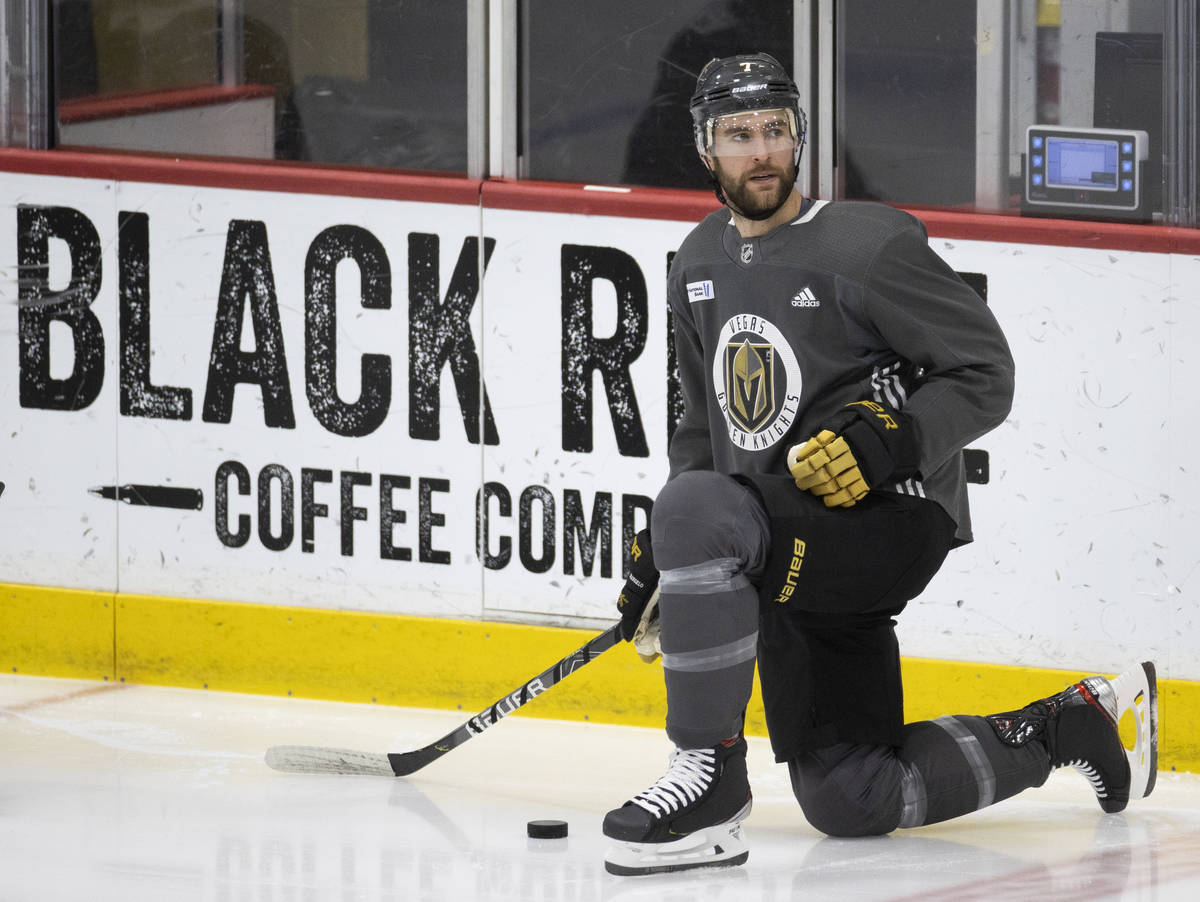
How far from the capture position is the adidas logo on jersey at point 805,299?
9.05 ft

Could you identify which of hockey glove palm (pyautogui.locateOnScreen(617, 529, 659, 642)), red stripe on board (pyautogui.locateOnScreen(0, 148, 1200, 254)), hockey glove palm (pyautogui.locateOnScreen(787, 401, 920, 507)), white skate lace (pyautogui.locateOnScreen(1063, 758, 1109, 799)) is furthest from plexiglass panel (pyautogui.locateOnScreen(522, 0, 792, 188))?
white skate lace (pyautogui.locateOnScreen(1063, 758, 1109, 799))

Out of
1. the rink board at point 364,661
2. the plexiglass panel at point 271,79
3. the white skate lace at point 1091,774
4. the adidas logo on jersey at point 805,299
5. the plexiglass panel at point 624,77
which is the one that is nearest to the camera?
the adidas logo on jersey at point 805,299

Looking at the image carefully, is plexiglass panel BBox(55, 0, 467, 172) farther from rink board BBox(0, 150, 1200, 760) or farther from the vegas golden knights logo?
the vegas golden knights logo

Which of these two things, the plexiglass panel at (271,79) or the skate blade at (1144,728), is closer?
the skate blade at (1144,728)

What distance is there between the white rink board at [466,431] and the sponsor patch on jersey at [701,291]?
0.74 m

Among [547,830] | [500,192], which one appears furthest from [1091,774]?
[500,192]

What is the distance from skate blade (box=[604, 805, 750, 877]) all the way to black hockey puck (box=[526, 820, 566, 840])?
0.20 metres

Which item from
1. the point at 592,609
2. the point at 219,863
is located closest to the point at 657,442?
the point at 592,609

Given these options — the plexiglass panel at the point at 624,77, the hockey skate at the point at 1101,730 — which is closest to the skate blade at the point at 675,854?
the hockey skate at the point at 1101,730

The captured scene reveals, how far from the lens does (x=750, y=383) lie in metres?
2.82

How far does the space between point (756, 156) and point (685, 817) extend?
2.94ft

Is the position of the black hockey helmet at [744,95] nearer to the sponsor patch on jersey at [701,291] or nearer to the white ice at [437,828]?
the sponsor patch on jersey at [701,291]

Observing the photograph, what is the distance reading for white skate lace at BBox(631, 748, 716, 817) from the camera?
105 inches

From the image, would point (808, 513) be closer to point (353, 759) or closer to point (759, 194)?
point (759, 194)
